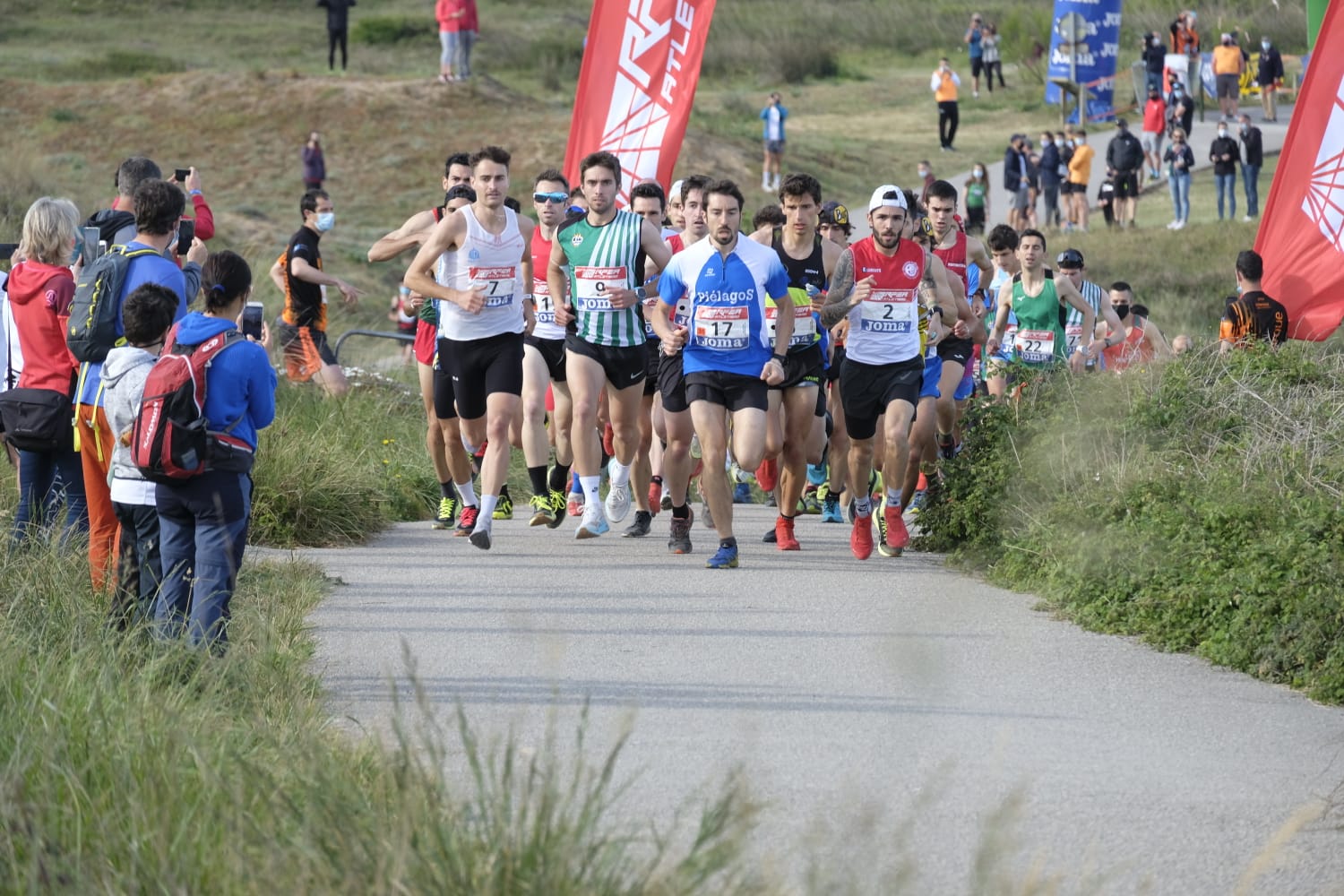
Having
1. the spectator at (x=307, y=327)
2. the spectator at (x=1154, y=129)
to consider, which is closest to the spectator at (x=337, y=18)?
the spectator at (x=1154, y=129)

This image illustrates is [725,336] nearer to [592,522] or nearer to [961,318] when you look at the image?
[592,522]

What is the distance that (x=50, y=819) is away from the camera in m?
4.54

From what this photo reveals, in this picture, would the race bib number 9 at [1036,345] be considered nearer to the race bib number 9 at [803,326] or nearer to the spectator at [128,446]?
the race bib number 9 at [803,326]

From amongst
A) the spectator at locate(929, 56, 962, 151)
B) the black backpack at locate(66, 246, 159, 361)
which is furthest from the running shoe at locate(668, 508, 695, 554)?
the spectator at locate(929, 56, 962, 151)

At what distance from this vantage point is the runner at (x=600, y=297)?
1061cm

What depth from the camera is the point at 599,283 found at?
10.6 metres

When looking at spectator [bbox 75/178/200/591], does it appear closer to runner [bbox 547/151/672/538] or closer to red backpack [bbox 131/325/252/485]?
red backpack [bbox 131/325/252/485]

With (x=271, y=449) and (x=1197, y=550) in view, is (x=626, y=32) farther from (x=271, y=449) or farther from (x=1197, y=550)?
(x=1197, y=550)

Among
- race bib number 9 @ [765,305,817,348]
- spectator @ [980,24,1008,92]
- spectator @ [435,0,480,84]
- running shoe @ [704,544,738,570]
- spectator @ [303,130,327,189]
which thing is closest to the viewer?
running shoe @ [704,544,738,570]

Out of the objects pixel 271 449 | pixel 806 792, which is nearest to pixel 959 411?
pixel 271 449

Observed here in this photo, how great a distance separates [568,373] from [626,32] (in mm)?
4458

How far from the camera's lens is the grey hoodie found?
22.5ft

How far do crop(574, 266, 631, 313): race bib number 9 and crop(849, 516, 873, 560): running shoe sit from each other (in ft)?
6.60

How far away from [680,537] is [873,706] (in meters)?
3.85
